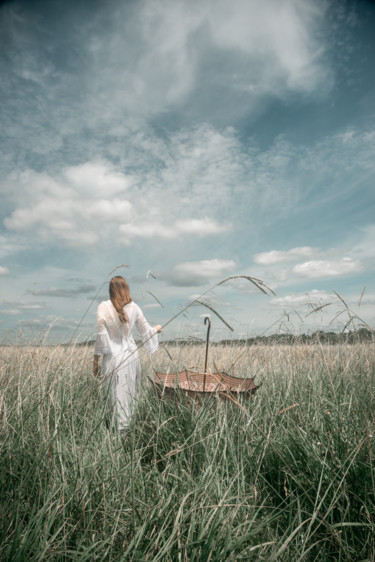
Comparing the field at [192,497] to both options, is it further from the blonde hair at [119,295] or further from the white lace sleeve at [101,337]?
the blonde hair at [119,295]

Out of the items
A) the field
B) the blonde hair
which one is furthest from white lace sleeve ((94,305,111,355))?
the field

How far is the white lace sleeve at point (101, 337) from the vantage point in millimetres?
4191

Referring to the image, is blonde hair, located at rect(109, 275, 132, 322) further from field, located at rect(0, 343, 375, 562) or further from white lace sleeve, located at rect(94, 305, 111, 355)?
field, located at rect(0, 343, 375, 562)

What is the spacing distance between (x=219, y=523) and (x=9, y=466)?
1.16m

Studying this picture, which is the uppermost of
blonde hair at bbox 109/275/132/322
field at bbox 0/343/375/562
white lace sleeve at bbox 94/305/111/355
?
blonde hair at bbox 109/275/132/322

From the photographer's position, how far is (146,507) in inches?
60.5

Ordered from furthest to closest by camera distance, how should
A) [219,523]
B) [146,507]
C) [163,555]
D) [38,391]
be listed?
1. [38,391]
2. [146,507]
3. [219,523]
4. [163,555]

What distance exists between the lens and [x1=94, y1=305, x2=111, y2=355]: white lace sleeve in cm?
419

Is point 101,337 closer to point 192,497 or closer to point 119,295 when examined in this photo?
point 119,295

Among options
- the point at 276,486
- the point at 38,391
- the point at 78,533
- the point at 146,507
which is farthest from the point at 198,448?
the point at 38,391

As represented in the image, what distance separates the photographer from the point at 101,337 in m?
4.21

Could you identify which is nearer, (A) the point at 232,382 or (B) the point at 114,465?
(B) the point at 114,465

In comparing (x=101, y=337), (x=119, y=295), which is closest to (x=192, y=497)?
(x=101, y=337)

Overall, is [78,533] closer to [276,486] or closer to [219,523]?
[219,523]
